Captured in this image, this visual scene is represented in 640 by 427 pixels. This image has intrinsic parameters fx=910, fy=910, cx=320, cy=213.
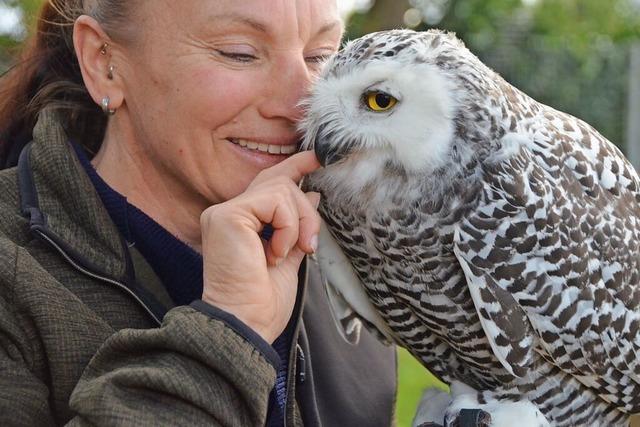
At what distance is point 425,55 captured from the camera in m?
1.80

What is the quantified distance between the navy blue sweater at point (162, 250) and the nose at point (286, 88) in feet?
1.19

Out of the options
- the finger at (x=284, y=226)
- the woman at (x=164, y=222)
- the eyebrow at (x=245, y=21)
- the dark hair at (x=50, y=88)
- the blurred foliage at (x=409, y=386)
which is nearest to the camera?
the woman at (x=164, y=222)

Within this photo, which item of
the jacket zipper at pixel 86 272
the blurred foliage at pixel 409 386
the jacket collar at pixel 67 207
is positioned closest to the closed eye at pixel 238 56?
the jacket collar at pixel 67 207

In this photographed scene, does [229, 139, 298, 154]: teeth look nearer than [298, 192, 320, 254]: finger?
No

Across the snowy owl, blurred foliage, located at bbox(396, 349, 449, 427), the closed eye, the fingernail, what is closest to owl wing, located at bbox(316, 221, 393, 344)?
the snowy owl

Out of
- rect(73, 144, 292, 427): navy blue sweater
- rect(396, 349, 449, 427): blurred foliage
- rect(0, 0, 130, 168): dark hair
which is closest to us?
rect(73, 144, 292, 427): navy blue sweater

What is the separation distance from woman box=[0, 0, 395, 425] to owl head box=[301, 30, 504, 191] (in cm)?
8

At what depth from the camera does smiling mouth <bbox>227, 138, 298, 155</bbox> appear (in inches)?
76.1

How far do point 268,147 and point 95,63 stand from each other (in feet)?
1.45

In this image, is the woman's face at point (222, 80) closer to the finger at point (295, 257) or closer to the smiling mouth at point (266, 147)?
the smiling mouth at point (266, 147)

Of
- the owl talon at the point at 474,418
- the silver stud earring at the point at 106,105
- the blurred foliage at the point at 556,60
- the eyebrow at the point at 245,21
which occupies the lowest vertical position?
the blurred foliage at the point at 556,60

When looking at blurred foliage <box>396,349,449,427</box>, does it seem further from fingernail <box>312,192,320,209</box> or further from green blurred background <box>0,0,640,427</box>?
→ green blurred background <box>0,0,640,427</box>

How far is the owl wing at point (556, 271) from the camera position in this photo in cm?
188

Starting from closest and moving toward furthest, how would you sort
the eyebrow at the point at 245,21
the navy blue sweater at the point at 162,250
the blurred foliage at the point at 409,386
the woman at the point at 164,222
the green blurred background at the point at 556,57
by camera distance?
1. the woman at the point at 164,222
2. the eyebrow at the point at 245,21
3. the navy blue sweater at the point at 162,250
4. the blurred foliage at the point at 409,386
5. the green blurred background at the point at 556,57
